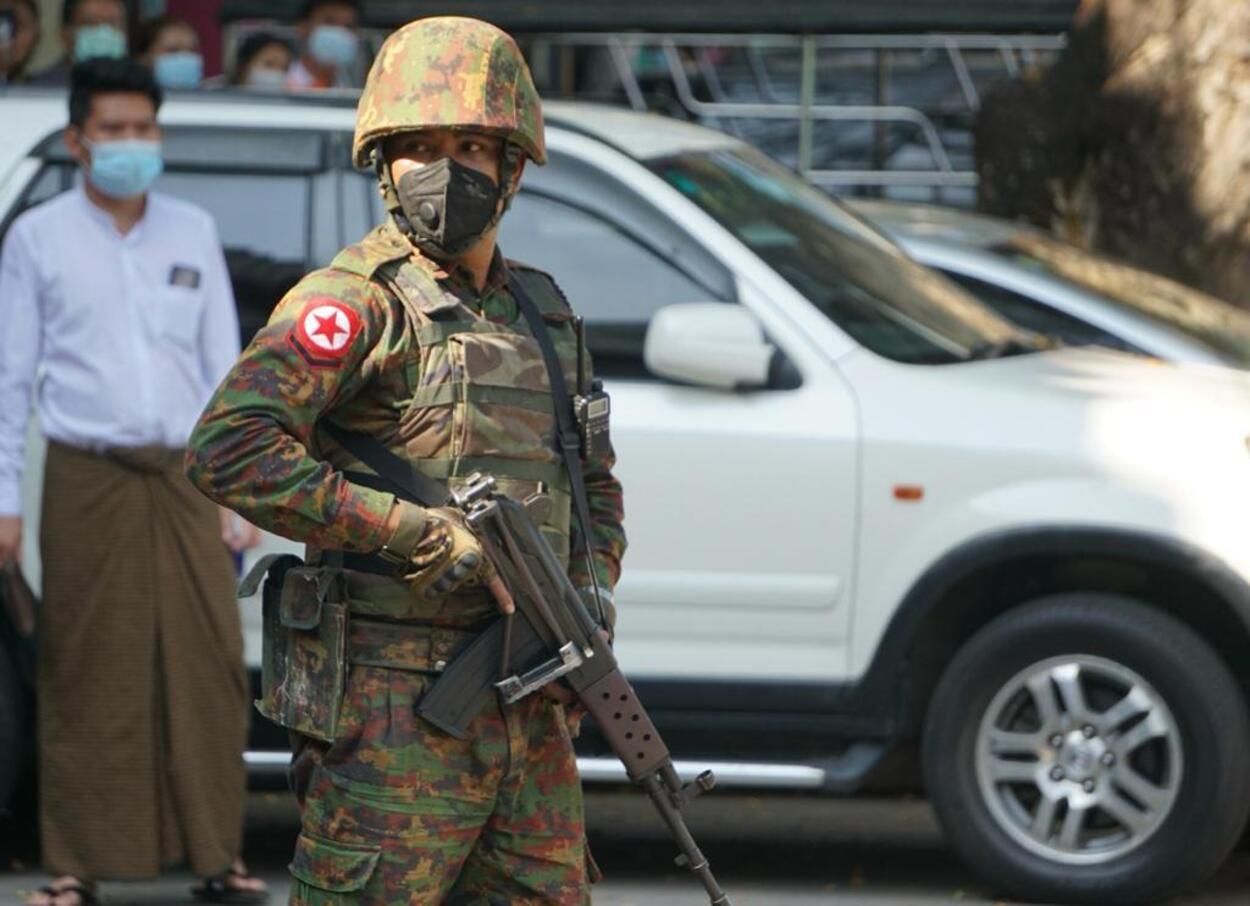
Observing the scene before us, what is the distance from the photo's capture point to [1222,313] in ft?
29.0

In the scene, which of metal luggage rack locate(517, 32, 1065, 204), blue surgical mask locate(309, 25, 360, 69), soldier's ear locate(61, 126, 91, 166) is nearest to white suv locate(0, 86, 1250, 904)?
soldier's ear locate(61, 126, 91, 166)

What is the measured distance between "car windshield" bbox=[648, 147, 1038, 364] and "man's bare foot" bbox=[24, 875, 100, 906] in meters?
2.14

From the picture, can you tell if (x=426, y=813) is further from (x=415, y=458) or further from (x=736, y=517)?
(x=736, y=517)

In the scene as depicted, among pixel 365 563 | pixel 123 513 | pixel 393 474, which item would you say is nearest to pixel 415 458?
pixel 393 474

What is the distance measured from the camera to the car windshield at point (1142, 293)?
8.28 meters

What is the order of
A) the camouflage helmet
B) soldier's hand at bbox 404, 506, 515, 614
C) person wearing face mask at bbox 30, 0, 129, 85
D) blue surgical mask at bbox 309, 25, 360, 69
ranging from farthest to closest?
blue surgical mask at bbox 309, 25, 360, 69 → person wearing face mask at bbox 30, 0, 129, 85 → the camouflage helmet → soldier's hand at bbox 404, 506, 515, 614

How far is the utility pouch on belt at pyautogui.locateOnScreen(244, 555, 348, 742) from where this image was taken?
3691 millimetres

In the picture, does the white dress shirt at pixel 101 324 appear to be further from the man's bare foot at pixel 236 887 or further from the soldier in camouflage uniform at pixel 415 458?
the soldier in camouflage uniform at pixel 415 458

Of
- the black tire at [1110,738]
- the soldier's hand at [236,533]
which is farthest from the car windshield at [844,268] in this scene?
the soldier's hand at [236,533]

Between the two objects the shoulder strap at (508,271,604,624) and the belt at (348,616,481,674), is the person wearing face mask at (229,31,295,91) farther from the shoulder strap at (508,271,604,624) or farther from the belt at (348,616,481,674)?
the belt at (348,616,481,674)

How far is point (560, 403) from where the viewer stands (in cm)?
383

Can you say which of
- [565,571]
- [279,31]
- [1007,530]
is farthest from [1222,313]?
[565,571]

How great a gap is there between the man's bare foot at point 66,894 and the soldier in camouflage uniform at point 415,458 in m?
2.27

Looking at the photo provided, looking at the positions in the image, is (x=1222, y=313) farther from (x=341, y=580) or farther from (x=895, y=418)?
(x=341, y=580)
